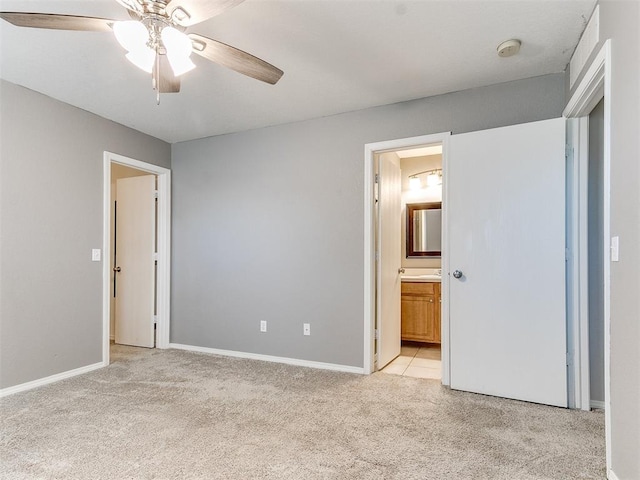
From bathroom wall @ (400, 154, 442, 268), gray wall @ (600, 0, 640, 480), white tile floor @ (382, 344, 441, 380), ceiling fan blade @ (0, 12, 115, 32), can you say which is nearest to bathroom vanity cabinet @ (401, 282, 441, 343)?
white tile floor @ (382, 344, 441, 380)

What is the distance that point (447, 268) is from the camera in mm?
2928

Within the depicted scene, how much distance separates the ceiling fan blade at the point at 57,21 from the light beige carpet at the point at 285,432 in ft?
6.67

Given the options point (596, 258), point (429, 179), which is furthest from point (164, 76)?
point (429, 179)

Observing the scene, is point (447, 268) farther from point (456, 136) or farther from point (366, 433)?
point (366, 433)

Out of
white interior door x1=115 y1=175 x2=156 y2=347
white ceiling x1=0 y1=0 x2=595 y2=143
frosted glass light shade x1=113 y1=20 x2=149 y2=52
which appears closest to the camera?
frosted glass light shade x1=113 y1=20 x2=149 y2=52

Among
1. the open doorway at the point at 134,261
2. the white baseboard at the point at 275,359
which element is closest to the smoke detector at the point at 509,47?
the white baseboard at the point at 275,359

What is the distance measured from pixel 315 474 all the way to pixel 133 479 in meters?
0.84

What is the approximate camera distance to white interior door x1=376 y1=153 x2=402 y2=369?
3414 mm

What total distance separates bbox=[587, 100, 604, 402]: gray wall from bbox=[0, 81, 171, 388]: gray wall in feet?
13.2

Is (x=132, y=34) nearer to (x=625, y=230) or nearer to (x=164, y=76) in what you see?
(x=164, y=76)

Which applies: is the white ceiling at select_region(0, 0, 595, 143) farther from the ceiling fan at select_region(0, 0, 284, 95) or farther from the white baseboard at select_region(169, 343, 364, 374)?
the white baseboard at select_region(169, 343, 364, 374)

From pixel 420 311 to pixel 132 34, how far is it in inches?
145

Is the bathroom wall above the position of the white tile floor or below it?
above

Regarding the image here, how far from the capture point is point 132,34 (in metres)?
1.58
